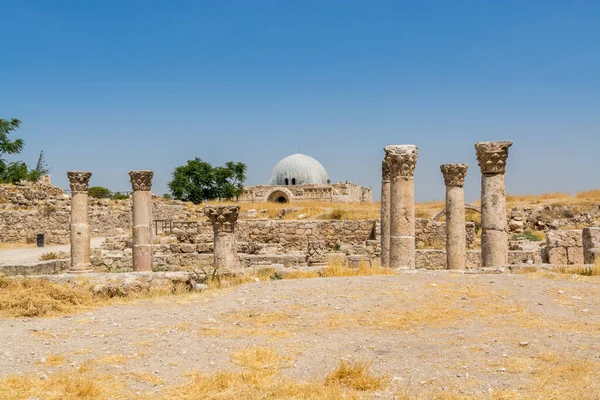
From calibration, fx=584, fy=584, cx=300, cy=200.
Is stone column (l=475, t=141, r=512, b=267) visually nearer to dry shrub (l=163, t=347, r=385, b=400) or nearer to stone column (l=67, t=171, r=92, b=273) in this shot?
dry shrub (l=163, t=347, r=385, b=400)

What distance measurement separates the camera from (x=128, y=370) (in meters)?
6.07

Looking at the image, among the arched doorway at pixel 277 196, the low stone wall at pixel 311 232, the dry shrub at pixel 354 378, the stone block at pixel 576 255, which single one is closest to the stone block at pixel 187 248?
the low stone wall at pixel 311 232

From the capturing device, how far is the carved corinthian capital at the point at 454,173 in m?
14.9

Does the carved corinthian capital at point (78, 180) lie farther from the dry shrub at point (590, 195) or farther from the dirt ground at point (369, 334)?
the dry shrub at point (590, 195)

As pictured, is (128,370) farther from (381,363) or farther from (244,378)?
(381,363)

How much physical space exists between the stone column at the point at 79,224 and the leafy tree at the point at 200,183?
40.1m

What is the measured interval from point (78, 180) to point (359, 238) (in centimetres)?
1177

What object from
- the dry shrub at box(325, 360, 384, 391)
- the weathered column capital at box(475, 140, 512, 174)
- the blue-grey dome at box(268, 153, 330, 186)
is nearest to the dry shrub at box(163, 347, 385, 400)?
the dry shrub at box(325, 360, 384, 391)

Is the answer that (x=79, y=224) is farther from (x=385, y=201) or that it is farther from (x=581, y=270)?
(x=581, y=270)

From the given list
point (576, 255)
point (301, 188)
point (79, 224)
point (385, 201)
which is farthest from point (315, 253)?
point (301, 188)

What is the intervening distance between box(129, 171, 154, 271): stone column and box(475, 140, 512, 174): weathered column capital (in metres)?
8.75

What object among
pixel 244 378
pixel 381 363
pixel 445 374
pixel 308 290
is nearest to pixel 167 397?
pixel 244 378

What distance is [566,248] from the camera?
17.0 metres

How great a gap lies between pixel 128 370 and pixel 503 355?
4003 mm
